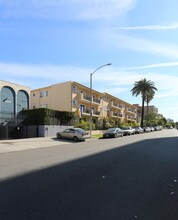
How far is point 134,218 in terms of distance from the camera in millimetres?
5051

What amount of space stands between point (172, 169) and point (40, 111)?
87.2ft

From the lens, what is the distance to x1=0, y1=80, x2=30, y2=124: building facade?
36.1 m

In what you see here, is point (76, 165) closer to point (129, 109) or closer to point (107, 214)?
point (107, 214)

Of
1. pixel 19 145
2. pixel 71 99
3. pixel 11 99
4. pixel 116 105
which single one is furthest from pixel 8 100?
pixel 116 105

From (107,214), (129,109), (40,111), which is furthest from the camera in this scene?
(129,109)

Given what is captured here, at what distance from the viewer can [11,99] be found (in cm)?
3784

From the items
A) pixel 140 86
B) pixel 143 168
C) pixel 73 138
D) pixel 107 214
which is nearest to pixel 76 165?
pixel 143 168

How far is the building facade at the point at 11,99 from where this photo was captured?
1421 inches

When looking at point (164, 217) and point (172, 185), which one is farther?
point (172, 185)

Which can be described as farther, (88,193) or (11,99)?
(11,99)

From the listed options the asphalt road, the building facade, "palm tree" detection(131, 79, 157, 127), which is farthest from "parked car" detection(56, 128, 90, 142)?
"palm tree" detection(131, 79, 157, 127)

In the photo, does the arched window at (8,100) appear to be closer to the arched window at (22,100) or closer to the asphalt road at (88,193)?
the arched window at (22,100)

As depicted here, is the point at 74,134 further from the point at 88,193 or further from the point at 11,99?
the point at 88,193

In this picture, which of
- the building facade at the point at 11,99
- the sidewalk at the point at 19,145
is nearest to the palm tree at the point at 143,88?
the building facade at the point at 11,99
